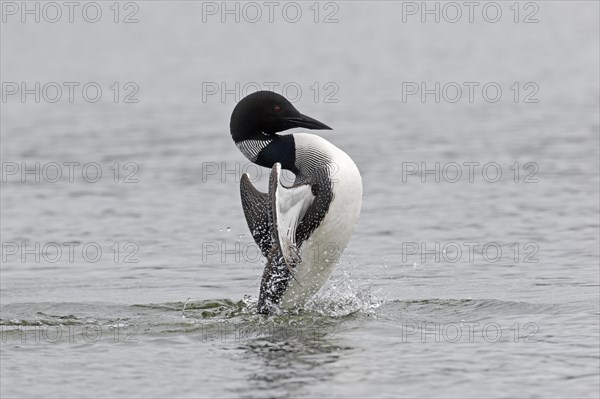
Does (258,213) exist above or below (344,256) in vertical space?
above

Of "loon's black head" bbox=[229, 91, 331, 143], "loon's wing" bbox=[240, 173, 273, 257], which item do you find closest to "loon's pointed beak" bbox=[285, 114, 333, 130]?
"loon's black head" bbox=[229, 91, 331, 143]

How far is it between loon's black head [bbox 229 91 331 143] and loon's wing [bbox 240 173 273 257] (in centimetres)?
36

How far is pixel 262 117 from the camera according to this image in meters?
9.48

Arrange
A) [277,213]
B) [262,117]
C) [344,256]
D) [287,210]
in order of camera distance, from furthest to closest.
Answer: [344,256]
[262,117]
[287,210]
[277,213]

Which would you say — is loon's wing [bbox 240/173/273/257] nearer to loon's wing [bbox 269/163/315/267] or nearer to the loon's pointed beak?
loon's wing [bbox 269/163/315/267]

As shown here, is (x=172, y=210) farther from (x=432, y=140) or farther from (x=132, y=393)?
(x=132, y=393)

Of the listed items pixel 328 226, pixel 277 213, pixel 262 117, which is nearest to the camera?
pixel 277 213

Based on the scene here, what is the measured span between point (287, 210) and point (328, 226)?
40cm

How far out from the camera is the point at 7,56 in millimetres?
32156

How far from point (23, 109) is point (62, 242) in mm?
10610

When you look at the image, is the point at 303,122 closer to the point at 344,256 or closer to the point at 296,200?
the point at 296,200

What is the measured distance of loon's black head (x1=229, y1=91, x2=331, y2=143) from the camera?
9453mm

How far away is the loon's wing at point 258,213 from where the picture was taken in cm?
955

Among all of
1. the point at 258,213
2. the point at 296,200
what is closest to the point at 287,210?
the point at 296,200
